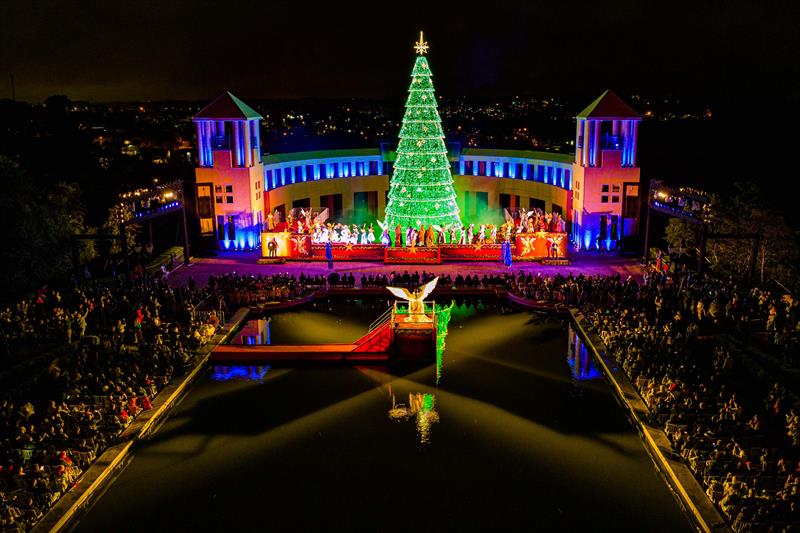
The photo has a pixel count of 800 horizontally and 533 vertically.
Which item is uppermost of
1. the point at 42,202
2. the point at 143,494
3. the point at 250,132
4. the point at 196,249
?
the point at 250,132

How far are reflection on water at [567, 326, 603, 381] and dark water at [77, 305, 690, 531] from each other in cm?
10

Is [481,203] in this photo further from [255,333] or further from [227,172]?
[255,333]

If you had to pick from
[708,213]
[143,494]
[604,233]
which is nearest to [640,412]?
[143,494]

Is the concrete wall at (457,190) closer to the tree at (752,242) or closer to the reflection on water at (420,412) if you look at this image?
the tree at (752,242)

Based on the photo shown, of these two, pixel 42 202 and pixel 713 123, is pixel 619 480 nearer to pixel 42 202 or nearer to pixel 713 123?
pixel 42 202

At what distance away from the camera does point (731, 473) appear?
16.0 metres

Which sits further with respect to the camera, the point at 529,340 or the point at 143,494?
the point at 529,340

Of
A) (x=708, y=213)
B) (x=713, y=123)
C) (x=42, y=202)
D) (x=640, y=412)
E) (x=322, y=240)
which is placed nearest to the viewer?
(x=640, y=412)

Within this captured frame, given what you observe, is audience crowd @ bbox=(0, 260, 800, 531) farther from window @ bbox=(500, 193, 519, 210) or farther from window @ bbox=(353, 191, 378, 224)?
window @ bbox=(500, 193, 519, 210)

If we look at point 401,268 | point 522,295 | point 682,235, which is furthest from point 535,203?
point 522,295

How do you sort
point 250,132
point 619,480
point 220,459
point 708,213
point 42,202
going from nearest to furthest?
1. point 619,480
2. point 220,459
3. point 708,213
4. point 42,202
5. point 250,132

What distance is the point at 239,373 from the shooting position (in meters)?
24.7

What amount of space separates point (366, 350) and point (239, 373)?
4.66 m

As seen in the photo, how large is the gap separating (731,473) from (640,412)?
4329 millimetres
